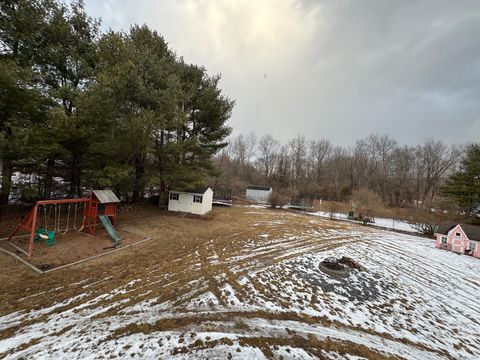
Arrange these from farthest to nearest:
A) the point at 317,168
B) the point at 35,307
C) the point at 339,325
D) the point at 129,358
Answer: the point at 317,168 → the point at 339,325 → the point at 35,307 → the point at 129,358

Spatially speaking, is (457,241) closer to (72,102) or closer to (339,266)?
(339,266)

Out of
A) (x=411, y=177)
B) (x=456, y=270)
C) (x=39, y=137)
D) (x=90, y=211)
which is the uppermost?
(x=411, y=177)

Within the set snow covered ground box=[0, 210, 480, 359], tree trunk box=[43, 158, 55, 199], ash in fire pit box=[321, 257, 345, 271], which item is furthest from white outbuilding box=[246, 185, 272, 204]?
tree trunk box=[43, 158, 55, 199]

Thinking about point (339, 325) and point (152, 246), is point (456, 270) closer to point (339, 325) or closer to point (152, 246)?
point (339, 325)

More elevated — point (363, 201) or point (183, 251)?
point (363, 201)

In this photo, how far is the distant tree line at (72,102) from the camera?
7586 mm

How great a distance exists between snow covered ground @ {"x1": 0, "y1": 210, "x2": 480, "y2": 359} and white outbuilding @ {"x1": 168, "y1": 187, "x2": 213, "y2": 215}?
8.06m

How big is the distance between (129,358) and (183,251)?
15.2ft

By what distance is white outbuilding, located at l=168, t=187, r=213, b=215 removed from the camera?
15562 mm

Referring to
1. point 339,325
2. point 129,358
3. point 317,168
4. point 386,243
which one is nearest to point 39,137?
point 129,358

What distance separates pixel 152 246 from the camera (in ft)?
26.1

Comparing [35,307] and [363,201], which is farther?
[363,201]

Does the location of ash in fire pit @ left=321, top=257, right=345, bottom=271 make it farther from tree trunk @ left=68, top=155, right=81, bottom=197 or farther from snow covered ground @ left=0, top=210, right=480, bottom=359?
tree trunk @ left=68, top=155, right=81, bottom=197

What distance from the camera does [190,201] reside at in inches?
618
